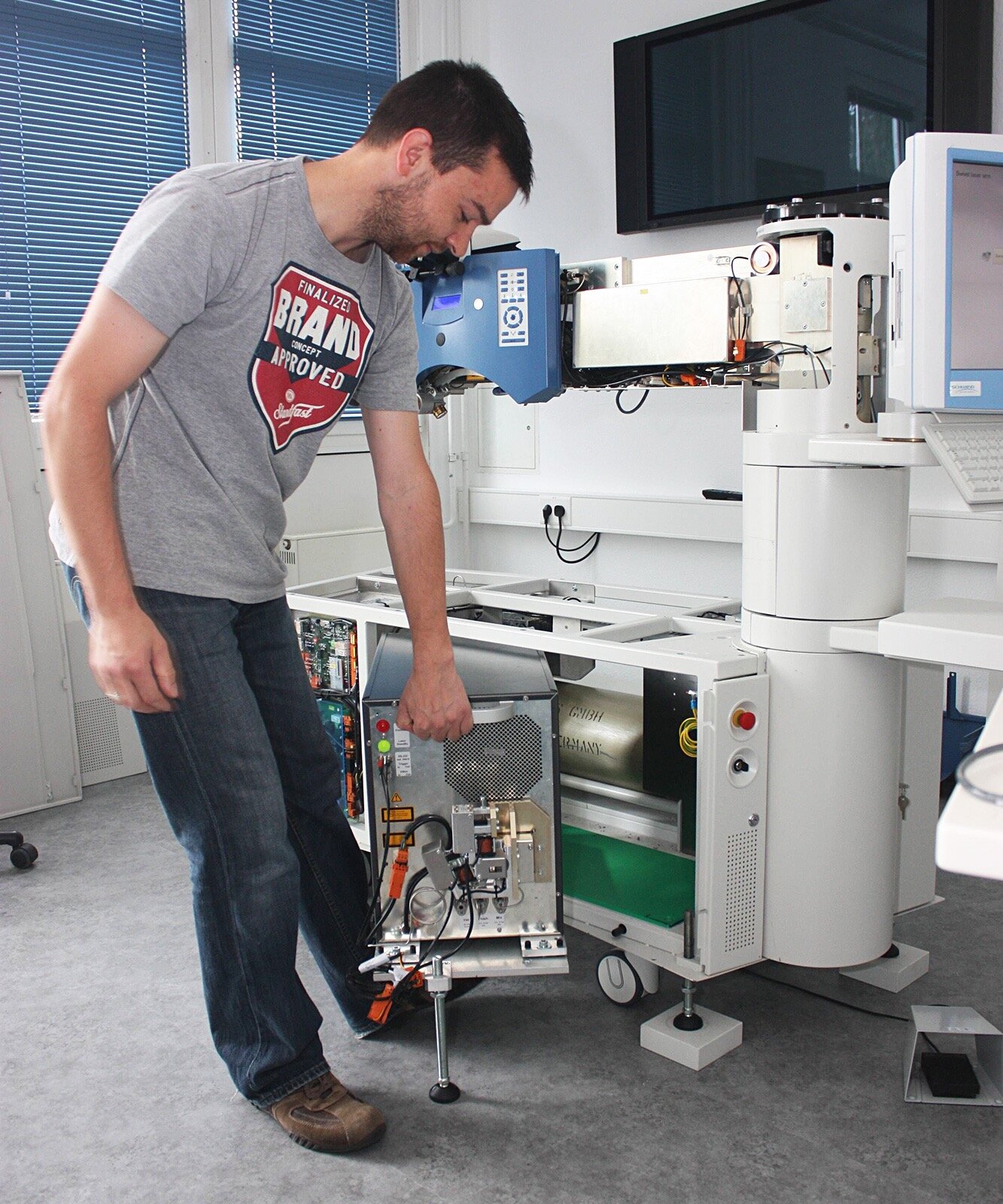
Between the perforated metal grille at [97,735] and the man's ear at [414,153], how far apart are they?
2367 mm

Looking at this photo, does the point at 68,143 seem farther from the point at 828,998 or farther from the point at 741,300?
the point at 828,998

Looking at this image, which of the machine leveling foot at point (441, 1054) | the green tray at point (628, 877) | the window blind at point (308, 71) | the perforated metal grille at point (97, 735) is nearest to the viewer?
the machine leveling foot at point (441, 1054)

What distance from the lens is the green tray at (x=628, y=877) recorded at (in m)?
2.02

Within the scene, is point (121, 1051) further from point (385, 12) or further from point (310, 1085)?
point (385, 12)

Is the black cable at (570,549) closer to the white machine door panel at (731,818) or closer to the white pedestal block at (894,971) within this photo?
the white pedestal block at (894,971)

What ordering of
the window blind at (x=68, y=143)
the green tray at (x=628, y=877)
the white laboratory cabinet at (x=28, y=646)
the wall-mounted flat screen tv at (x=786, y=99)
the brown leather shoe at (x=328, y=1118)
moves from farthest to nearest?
the window blind at (x=68, y=143), the white laboratory cabinet at (x=28, y=646), the wall-mounted flat screen tv at (x=786, y=99), the green tray at (x=628, y=877), the brown leather shoe at (x=328, y=1118)

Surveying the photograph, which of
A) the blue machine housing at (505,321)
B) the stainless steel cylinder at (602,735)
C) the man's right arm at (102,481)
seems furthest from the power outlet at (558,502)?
the man's right arm at (102,481)

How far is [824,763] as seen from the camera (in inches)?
73.2

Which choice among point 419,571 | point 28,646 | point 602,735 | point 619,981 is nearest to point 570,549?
point 28,646

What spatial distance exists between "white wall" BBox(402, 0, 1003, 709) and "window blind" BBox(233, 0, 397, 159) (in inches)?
5.9

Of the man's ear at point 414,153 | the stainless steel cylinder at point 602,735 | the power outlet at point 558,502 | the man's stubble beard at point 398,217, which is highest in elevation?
the man's ear at point 414,153

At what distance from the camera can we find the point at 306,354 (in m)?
1.58

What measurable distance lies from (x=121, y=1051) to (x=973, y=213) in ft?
6.20

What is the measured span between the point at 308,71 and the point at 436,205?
2.89m
